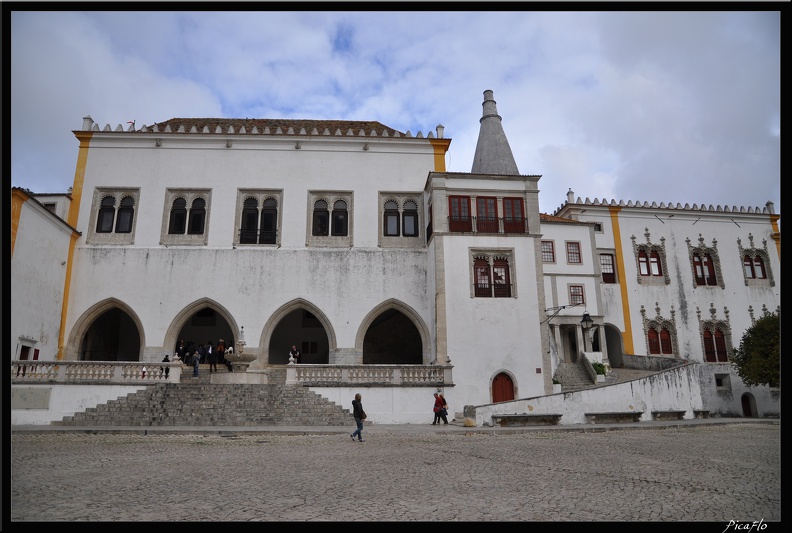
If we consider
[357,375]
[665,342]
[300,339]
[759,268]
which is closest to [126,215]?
[300,339]

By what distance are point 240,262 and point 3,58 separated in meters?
18.2

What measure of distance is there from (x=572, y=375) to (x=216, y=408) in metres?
14.4

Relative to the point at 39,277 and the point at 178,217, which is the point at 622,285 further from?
the point at 39,277

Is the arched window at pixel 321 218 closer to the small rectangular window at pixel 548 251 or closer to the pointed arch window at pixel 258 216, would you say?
the pointed arch window at pixel 258 216

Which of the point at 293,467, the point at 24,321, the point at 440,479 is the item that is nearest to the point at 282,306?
the point at 24,321

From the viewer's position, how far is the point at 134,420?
48.7 ft

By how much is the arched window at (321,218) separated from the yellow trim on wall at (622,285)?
51.3 feet

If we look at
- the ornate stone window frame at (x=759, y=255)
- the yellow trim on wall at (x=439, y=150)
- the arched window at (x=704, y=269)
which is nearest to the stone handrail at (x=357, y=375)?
the yellow trim on wall at (x=439, y=150)

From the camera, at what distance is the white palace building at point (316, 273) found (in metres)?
18.1

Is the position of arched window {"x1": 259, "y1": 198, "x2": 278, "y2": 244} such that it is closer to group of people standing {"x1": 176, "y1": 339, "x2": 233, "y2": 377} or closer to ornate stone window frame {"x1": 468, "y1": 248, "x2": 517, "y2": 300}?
group of people standing {"x1": 176, "y1": 339, "x2": 233, "y2": 377}

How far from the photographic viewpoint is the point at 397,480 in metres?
6.00

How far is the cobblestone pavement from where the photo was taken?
14.3ft

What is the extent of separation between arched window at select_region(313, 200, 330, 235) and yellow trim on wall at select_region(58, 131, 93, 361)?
9.04 metres
